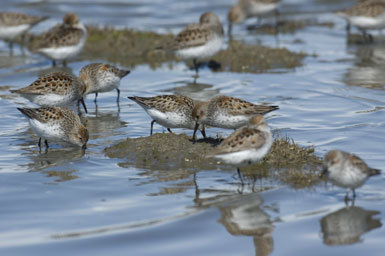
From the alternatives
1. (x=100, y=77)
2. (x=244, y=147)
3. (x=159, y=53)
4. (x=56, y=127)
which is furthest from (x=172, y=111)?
(x=159, y=53)

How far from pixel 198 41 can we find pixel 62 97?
689 centimetres

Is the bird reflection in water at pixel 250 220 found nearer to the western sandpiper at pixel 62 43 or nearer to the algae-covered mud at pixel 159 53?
A: the algae-covered mud at pixel 159 53

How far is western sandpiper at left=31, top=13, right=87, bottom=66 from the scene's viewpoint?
22.0m

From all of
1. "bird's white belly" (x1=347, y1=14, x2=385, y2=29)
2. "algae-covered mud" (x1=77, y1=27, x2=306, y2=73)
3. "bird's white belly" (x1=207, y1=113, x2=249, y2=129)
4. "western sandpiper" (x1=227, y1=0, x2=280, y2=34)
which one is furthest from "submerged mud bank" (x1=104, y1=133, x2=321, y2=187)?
"western sandpiper" (x1=227, y1=0, x2=280, y2=34)

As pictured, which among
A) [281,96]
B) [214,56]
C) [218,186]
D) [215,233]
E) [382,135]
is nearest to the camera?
[215,233]

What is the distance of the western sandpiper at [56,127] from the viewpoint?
13688mm

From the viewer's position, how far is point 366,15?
27484mm

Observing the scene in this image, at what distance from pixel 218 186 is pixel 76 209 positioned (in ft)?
8.66

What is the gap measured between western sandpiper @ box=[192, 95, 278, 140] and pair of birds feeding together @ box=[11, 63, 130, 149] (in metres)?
2.58

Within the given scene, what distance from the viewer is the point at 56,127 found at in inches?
542

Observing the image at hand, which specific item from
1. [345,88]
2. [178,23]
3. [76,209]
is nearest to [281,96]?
[345,88]

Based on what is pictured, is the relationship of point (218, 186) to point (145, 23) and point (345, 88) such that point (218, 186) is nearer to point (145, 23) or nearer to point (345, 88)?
point (345, 88)

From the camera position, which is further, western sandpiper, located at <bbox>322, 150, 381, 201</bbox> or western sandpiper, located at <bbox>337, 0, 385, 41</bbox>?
western sandpiper, located at <bbox>337, 0, 385, 41</bbox>

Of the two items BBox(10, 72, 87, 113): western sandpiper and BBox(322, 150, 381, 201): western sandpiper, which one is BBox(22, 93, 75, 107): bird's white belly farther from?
BBox(322, 150, 381, 201): western sandpiper
